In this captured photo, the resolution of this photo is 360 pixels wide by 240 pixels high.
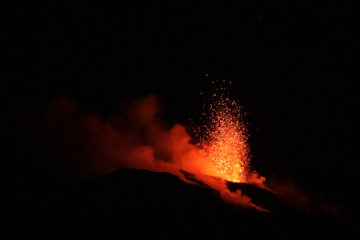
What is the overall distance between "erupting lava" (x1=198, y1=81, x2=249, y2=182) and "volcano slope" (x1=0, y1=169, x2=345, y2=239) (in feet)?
15.8

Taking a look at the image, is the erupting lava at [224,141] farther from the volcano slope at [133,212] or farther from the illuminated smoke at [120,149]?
the volcano slope at [133,212]

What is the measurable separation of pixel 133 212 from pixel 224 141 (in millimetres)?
8185

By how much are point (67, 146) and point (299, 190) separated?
489 inches

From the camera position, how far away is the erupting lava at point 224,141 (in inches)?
487

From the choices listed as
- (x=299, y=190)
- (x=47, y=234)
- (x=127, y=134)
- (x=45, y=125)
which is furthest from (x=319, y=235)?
(x=299, y=190)

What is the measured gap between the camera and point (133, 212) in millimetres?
6039

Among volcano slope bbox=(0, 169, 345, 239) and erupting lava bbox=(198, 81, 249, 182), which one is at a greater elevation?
erupting lava bbox=(198, 81, 249, 182)

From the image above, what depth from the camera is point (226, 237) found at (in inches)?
232

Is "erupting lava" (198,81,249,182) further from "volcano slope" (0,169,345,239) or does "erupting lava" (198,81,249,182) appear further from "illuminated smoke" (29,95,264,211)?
"volcano slope" (0,169,345,239)

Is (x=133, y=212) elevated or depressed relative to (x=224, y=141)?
Result: depressed

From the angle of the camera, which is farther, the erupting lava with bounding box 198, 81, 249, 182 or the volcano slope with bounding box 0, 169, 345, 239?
the erupting lava with bounding box 198, 81, 249, 182

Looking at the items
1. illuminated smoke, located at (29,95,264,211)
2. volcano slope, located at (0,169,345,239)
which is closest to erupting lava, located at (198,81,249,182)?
illuminated smoke, located at (29,95,264,211)

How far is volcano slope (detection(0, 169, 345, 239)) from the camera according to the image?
5.68 m

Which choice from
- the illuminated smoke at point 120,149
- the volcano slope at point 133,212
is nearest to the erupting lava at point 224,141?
the illuminated smoke at point 120,149
